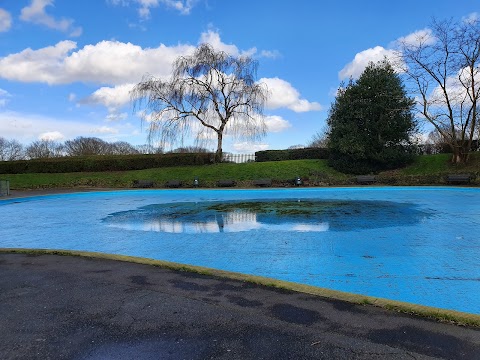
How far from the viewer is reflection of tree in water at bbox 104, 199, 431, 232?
8.72 m

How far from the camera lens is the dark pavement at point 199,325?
8.34ft

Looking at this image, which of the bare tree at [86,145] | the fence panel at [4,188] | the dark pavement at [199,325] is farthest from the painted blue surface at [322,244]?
the bare tree at [86,145]

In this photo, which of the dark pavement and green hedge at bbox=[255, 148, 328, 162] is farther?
A: green hedge at bbox=[255, 148, 328, 162]

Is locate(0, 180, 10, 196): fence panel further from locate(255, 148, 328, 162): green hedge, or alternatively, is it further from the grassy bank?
locate(255, 148, 328, 162): green hedge

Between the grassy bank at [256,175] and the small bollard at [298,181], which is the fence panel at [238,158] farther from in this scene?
the small bollard at [298,181]

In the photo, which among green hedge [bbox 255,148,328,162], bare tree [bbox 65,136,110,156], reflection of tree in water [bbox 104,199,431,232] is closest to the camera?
reflection of tree in water [bbox 104,199,431,232]

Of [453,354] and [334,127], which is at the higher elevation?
[334,127]

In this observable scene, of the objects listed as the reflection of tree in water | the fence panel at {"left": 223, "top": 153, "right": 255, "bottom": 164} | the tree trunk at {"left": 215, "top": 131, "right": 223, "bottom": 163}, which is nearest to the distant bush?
the fence panel at {"left": 223, "top": 153, "right": 255, "bottom": 164}

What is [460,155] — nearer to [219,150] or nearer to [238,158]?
[238,158]

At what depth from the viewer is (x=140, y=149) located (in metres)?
49.2

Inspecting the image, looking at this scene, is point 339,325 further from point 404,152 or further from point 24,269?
point 404,152

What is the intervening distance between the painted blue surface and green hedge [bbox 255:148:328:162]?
45.1ft

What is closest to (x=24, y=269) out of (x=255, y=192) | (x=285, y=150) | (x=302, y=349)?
(x=302, y=349)

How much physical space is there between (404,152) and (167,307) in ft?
70.8
